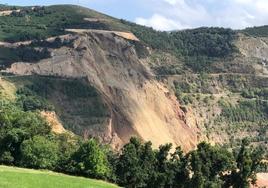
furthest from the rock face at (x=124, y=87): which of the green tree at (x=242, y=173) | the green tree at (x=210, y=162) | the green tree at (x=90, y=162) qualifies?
the green tree at (x=90, y=162)

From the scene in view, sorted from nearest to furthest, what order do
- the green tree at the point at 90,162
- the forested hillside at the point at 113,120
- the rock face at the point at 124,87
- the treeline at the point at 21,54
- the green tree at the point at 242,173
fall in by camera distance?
the green tree at the point at 90,162 → the forested hillside at the point at 113,120 → the green tree at the point at 242,173 → the rock face at the point at 124,87 → the treeline at the point at 21,54

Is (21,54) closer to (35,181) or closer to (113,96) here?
(113,96)

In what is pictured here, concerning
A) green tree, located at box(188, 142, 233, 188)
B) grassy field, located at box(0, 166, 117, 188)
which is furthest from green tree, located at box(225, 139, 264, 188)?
grassy field, located at box(0, 166, 117, 188)

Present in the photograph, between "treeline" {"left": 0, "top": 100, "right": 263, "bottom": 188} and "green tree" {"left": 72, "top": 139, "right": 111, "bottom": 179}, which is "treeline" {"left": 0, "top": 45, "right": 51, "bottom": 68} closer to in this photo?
"treeline" {"left": 0, "top": 100, "right": 263, "bottom": 188}

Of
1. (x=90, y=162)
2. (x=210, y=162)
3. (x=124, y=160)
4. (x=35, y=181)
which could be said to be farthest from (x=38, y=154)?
(x=210, y=162)

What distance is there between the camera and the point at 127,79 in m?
174

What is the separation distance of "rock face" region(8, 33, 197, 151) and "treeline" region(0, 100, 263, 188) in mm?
65621

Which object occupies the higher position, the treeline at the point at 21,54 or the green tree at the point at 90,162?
the treeline at the point at 21,54

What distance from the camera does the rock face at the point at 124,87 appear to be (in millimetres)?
158375

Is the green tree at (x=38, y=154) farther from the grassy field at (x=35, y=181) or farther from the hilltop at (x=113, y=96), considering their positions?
the hilltop at (x=113, y=96)

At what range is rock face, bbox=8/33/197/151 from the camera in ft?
520

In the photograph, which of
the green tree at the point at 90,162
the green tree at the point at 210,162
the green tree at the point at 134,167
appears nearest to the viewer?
the green tree at the point at 90,162

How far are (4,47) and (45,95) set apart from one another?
125ft

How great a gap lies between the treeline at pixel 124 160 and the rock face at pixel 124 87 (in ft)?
215
